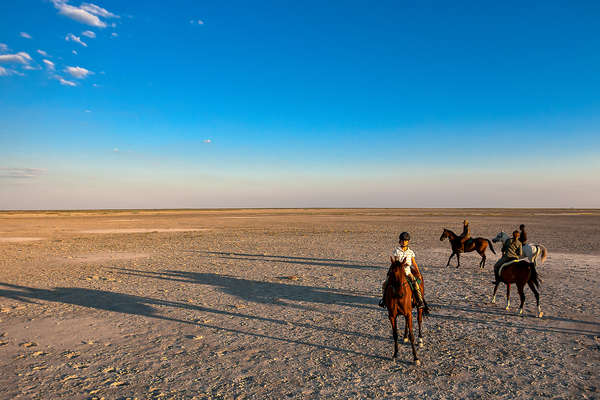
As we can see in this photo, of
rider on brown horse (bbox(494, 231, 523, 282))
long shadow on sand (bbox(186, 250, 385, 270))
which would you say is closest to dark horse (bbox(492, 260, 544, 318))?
rider on brown horse (bbox(494, 231, 523, 282))

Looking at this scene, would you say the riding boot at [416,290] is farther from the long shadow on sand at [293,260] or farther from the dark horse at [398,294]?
the long shadow on sand at [293,260]

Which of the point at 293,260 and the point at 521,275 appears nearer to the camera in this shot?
the point at 521,275

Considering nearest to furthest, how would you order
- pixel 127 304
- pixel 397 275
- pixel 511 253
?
1. pixel 397 275
2. pixel 511 253
3. pixel 127 304

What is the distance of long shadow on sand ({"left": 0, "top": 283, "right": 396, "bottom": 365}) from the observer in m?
7.69

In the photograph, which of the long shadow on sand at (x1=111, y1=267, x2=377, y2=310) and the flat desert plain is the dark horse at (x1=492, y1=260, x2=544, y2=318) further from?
the long shadow on sand at (x1=111, y1=267, x2=377, y2=310)

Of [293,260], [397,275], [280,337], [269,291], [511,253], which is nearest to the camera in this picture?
[397,275]

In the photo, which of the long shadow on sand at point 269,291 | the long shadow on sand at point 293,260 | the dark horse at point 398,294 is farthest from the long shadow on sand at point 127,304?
the long shadow on sand at point 293,260

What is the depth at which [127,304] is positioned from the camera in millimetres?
10320

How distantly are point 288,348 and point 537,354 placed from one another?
494 cm

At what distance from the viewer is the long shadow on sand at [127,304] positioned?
25.2ft

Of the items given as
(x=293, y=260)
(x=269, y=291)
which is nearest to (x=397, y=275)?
(x=269, y=291)

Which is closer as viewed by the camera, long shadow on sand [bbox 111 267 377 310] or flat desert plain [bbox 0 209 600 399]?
flat desert plain [bbox 0 209 600 399]

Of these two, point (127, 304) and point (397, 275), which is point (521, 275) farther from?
point (127, 304)

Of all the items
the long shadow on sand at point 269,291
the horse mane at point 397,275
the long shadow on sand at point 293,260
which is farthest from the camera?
the long shadow on sand at point 293,260
